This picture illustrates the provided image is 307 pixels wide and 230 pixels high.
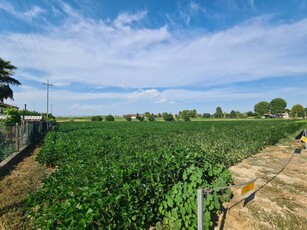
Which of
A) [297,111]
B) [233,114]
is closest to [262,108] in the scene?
[233,114]

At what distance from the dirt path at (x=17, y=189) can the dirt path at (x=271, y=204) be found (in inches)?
151

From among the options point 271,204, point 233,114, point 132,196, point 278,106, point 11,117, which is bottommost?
point 271,204

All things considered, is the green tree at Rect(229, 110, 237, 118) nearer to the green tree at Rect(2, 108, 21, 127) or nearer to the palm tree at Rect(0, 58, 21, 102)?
the palm tree at Rect(0, 58, 21, 102)

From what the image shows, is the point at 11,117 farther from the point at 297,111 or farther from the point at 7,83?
the point at 297,111

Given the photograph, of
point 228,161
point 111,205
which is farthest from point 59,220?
point 228,161

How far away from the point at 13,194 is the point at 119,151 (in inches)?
134

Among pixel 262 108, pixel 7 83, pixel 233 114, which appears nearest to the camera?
pixel 7 83

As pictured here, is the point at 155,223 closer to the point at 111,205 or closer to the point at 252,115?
the point at 111,205

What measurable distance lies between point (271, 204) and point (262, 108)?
136213 mm

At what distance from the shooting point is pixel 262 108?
127750 millimetres

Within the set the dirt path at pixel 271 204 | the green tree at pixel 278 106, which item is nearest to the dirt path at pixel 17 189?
the dirt path at pixel 271 204

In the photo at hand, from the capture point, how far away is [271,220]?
456 cm

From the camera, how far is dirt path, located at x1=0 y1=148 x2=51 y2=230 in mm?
4132

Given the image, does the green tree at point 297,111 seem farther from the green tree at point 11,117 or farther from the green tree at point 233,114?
the green tree at point 11,117
